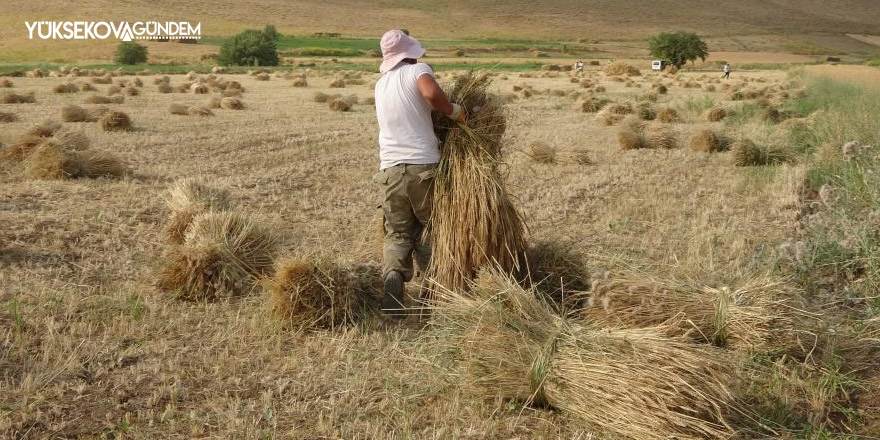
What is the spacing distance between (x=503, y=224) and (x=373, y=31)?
90646mm

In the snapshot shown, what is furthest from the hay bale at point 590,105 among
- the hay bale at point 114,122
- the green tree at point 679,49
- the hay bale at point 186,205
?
the green tree at point 679,49

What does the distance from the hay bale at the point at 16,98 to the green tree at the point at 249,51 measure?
31.9m

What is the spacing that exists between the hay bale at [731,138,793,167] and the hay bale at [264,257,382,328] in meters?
7.97

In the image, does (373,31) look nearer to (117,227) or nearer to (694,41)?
(694,41)

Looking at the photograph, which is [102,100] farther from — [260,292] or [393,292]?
[393,292]

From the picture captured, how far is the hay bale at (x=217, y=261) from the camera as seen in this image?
538 cm

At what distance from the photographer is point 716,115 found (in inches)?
682

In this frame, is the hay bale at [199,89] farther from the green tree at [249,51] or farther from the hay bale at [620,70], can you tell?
the green tree at [249,51]

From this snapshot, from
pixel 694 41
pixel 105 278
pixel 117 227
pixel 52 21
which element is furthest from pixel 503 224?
pixel 52 21

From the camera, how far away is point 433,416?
380cm

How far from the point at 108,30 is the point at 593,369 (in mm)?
77775

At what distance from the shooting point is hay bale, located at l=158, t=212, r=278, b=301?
5383mm

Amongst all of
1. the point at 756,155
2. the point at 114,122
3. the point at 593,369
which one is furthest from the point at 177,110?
the point at 593,369

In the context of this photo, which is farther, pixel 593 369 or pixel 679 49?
pixel 679 49
